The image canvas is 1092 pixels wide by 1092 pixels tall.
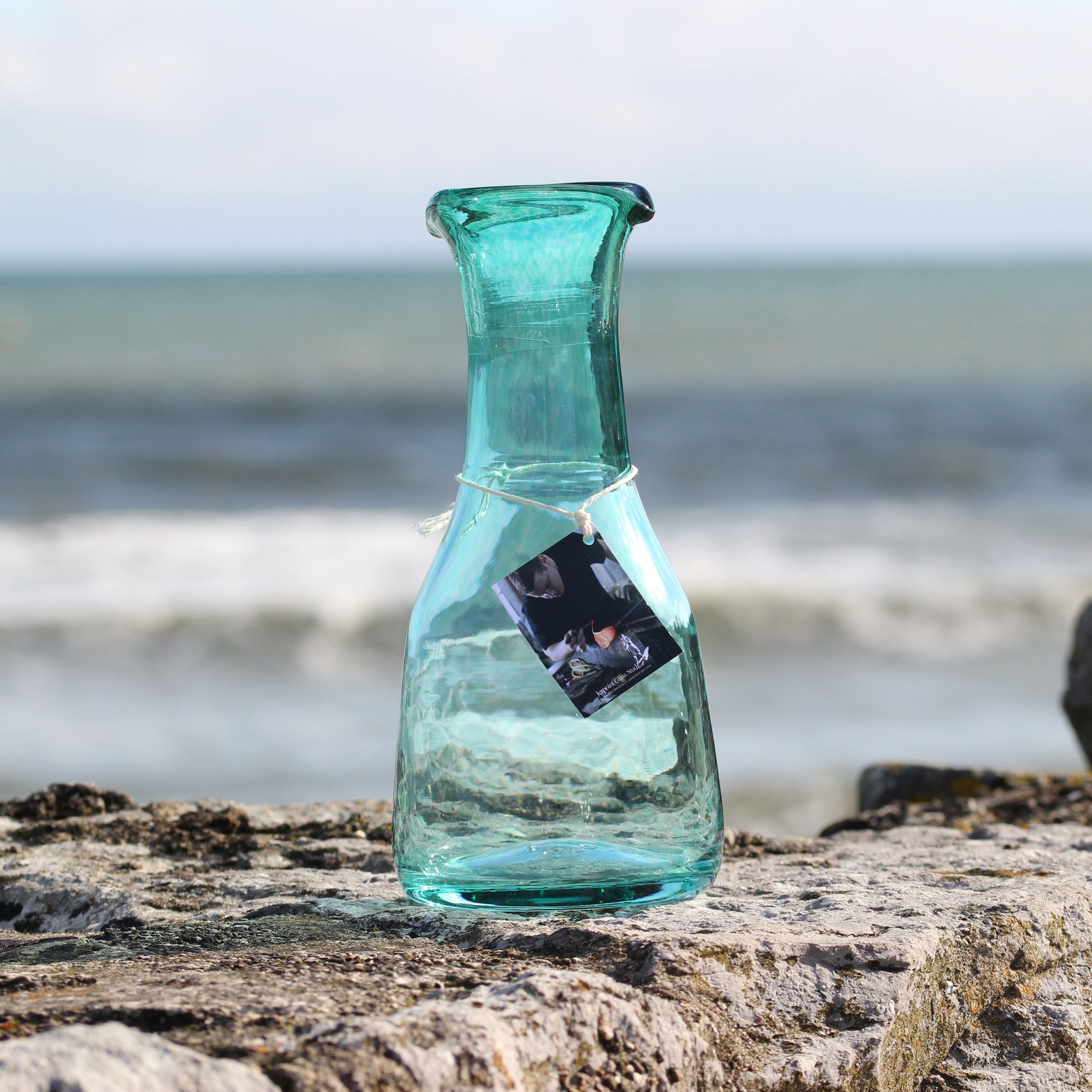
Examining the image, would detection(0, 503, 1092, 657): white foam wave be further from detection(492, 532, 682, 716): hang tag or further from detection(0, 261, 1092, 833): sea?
detection(492, 532, 682, 716): hang tag

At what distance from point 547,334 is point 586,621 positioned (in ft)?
0.73

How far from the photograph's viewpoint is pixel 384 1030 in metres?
0.75

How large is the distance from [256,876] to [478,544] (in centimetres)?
42

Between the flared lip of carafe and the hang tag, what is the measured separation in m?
0.26

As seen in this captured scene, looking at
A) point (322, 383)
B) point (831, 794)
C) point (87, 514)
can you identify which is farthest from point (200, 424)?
point (831, 794)

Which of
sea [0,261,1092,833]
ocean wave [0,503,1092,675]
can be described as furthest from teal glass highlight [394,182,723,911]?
ocean wave [0,503,1092,675]

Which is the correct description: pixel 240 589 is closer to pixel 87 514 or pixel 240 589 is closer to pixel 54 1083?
pixel 87 514

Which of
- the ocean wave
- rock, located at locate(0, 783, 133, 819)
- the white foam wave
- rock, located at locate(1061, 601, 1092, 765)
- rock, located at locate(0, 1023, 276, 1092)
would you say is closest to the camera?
rock, located at locate(0, 1023, 276, 1092)

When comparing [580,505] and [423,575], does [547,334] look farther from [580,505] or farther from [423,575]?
[423,575]

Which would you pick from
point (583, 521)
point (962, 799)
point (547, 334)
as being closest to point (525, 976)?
point (583, 521)

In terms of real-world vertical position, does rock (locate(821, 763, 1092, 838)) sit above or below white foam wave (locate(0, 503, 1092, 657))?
below

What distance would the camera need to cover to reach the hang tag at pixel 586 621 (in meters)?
1.00

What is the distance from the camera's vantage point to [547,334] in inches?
41.2

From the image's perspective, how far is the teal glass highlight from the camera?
3.29 feet
